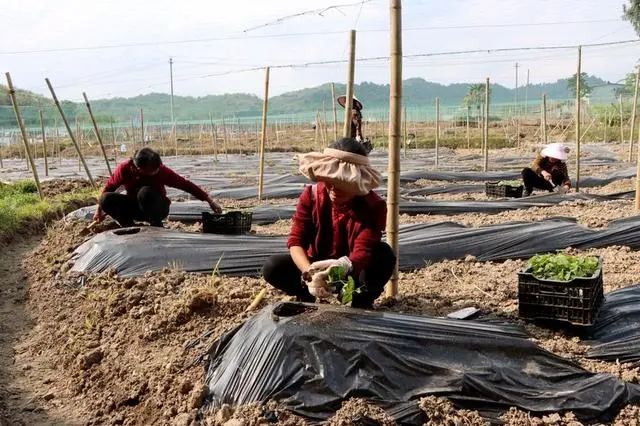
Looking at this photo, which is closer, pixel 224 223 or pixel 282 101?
pixel 224 223

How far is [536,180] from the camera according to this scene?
8070 millimetres

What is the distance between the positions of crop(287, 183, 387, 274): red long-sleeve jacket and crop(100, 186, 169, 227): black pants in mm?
2795

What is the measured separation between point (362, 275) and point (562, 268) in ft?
3.30

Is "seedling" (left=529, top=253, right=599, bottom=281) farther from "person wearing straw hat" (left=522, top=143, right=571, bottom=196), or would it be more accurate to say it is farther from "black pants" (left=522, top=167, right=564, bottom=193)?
"black pants" (left=522, top=167, right=564, bottom=193)

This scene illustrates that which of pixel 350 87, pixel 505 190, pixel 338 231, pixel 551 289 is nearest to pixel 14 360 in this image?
pixel 338 231

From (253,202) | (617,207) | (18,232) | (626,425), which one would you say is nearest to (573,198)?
(617,207)

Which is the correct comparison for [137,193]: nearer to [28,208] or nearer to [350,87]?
[350,87]

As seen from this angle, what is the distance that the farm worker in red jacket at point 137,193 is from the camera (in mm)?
5492

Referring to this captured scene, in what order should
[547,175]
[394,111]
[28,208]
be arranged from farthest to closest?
[28,208] < [547,175] < [394,111]

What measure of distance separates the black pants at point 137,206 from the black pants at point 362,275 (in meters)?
2.64

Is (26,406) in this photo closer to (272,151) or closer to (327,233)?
(327,233)

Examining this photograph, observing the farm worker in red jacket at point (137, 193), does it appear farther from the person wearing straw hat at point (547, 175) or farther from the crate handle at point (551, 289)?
the person wearing straw hat at point (547, 175)

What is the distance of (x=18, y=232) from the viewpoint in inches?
298

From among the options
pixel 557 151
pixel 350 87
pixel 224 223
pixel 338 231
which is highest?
pixel 350 87
